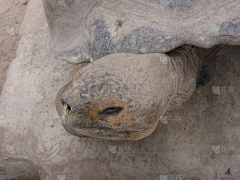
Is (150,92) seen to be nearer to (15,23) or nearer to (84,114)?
(84,114)

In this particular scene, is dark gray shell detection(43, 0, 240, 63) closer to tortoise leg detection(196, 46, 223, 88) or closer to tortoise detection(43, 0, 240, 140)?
tortoise detection(43, 0, 240, 140)

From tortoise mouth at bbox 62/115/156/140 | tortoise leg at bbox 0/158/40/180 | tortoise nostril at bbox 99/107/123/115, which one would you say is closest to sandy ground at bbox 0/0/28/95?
tortoise leg at bbox 0/158/40/180

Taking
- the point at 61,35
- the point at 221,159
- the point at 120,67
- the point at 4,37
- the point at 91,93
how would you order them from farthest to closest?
the point at 4,37
the point at 221,159
the point at 61,35
the point at 120,67
the point at 91,93

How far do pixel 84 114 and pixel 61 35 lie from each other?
2.98 feet

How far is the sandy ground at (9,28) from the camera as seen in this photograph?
8.59 feet

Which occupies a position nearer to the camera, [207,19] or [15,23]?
[207,19]

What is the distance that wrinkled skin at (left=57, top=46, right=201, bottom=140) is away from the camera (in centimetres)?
101

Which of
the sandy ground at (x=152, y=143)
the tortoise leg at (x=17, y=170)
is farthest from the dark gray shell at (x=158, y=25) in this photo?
the tortoise leg at (x=17, y=170)

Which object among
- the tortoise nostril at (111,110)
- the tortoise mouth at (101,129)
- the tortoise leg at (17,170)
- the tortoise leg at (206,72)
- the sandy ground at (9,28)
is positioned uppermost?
the tortoise nostril at (111,110)

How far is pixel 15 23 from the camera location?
2809 millimetres

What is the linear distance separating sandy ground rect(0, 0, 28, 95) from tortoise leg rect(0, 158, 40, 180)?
3.20 feet

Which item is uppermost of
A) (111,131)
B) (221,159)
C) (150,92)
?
(150,92)

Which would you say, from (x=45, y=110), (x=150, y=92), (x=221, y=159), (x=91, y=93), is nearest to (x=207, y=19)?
(x=150, y=92)

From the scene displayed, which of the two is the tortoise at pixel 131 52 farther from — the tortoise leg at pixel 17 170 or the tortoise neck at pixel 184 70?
the tortoise leg at pixel 17 170
